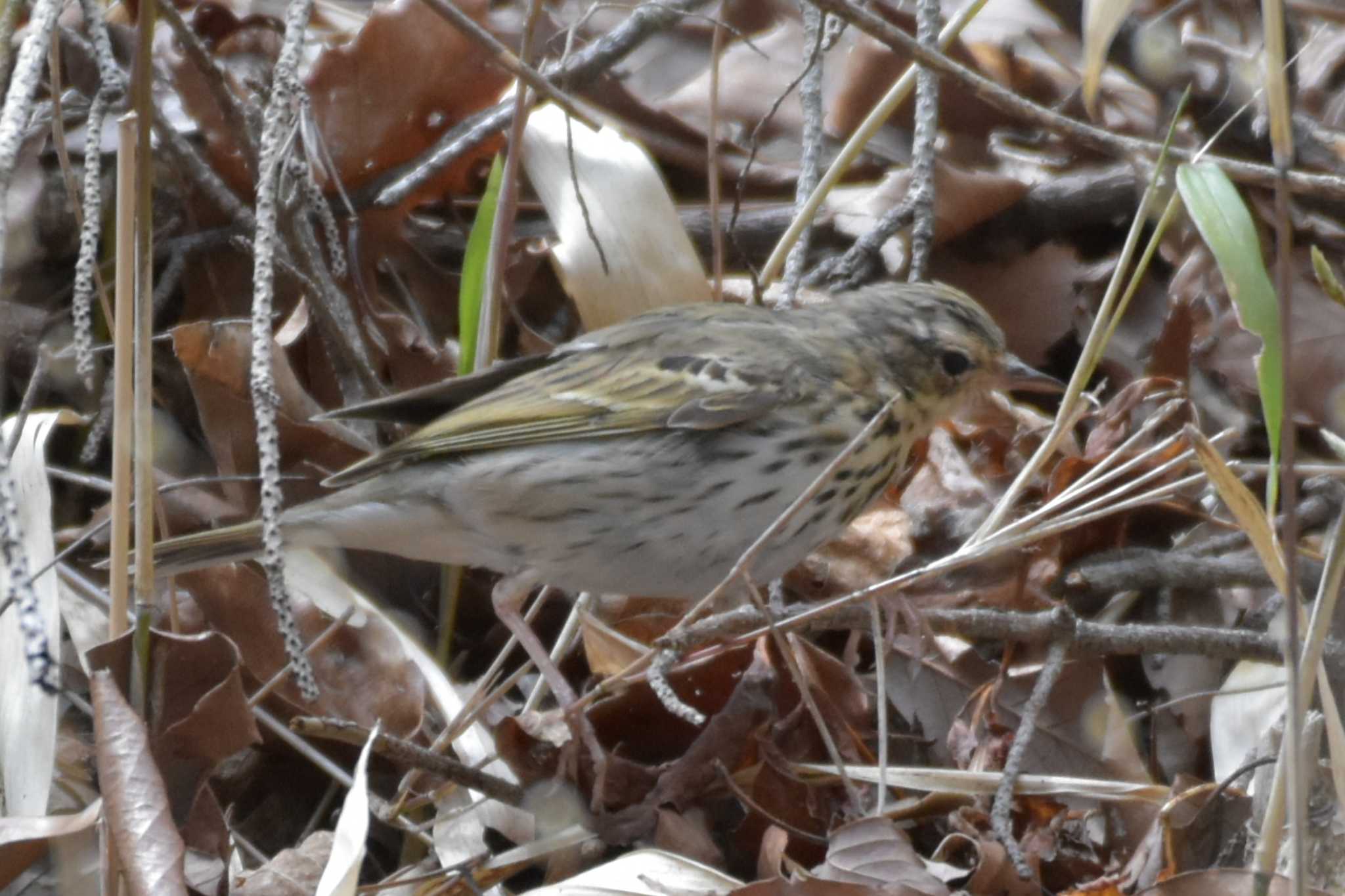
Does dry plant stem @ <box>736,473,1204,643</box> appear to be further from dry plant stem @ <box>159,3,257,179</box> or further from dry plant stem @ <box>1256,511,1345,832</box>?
dry plant stem @ <box>159,3,257,179</box>

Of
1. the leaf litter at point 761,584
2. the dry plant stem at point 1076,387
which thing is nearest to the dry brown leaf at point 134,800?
the leaf litter at point 761,584

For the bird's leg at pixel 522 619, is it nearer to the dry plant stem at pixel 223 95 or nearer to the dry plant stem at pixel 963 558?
the dry plant stem at pixel 963 558

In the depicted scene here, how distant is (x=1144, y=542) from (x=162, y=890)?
251cm

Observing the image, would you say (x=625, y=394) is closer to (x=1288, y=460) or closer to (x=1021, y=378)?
(x=1021, y=378)

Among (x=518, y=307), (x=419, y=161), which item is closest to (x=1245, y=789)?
(x=518, y=307)

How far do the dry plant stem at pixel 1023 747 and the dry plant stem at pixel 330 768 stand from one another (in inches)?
43.2

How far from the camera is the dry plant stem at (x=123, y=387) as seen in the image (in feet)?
8.59

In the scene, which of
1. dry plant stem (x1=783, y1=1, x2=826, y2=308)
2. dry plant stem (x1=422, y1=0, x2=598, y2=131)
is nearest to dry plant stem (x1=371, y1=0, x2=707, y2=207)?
dry plant stem (x1=783, y1=1, x2=826, y2=308)

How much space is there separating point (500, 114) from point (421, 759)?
217 cm

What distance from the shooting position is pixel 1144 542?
13.2ft

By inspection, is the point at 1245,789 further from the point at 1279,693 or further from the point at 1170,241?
the point at 1170,241

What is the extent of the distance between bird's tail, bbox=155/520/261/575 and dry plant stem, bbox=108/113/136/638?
25.1 inches

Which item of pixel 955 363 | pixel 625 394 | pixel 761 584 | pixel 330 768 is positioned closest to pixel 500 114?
pixel 625 394

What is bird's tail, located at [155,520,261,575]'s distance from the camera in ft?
11.2
